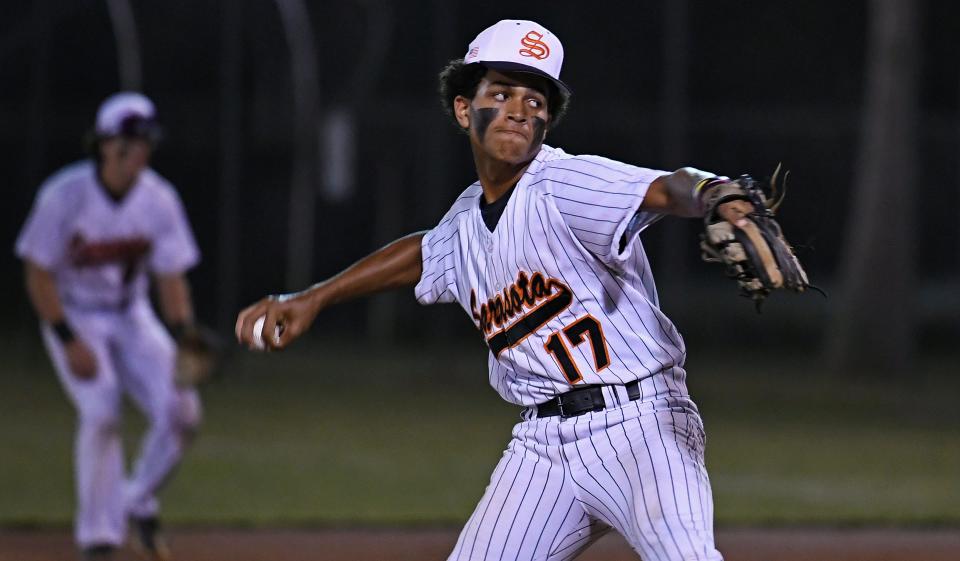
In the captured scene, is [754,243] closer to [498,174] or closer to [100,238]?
[498,174]

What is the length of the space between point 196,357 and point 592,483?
11.7ft

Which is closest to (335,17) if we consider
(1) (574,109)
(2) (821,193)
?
(1) (574,109)

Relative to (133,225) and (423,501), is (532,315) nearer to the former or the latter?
(133,225)

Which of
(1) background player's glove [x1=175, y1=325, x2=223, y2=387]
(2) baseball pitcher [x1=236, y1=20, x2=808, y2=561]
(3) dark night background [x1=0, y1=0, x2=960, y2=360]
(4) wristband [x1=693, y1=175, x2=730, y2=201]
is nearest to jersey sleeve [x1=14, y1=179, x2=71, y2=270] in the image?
(1) background player's glove [x1=175, y1=325, x2=223, y2=387]

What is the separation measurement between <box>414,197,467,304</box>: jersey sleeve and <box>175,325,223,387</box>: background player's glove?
→ 2.94 m

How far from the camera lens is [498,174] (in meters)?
3.93

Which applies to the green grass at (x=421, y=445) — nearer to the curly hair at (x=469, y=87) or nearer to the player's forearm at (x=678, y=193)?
the curly hair at (x=469, y=87)

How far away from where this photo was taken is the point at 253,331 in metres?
3.90

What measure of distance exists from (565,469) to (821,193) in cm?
1880

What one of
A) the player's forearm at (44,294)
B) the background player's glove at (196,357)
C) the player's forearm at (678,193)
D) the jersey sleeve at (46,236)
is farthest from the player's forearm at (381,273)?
the jersey sleeve at (46,236)

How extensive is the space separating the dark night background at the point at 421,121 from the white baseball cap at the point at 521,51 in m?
12.0

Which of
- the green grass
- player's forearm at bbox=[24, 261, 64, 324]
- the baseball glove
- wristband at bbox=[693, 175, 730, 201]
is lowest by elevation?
the green grass

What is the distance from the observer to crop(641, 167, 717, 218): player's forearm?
333 cm

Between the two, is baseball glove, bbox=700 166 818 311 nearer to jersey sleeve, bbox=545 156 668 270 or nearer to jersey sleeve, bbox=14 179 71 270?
jersey sleeve, bbox=545 156 668 270
